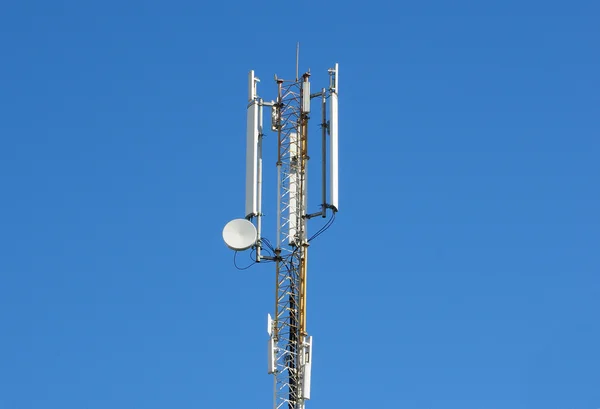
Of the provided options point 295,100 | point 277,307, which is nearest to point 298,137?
point 295,100

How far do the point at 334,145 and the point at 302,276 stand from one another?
496 centimetres

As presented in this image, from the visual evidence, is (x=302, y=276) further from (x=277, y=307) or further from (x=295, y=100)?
(x=295, y=100)

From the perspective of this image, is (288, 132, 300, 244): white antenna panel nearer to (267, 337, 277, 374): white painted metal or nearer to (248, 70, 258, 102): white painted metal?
(248, 70, 258, 102): white painted metal

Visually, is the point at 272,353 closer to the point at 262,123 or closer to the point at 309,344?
the point at 309,344

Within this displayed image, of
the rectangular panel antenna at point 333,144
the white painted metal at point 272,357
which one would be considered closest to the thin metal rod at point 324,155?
the rectangular panel antenna at point 333,144

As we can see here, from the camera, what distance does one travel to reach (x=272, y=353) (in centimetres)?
7788

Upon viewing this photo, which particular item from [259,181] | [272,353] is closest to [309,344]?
[272,353]

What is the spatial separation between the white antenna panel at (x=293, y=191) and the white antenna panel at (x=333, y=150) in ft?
5.29

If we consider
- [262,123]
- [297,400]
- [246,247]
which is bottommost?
[297,400]

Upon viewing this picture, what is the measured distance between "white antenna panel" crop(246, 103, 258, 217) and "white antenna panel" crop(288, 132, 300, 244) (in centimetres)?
130

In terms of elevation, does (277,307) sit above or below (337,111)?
below

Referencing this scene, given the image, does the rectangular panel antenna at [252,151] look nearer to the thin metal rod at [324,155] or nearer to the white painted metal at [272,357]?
the thin metal rod at [324,155]

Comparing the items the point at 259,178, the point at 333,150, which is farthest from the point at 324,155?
the point at 259,178

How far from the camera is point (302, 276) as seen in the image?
7812cm
